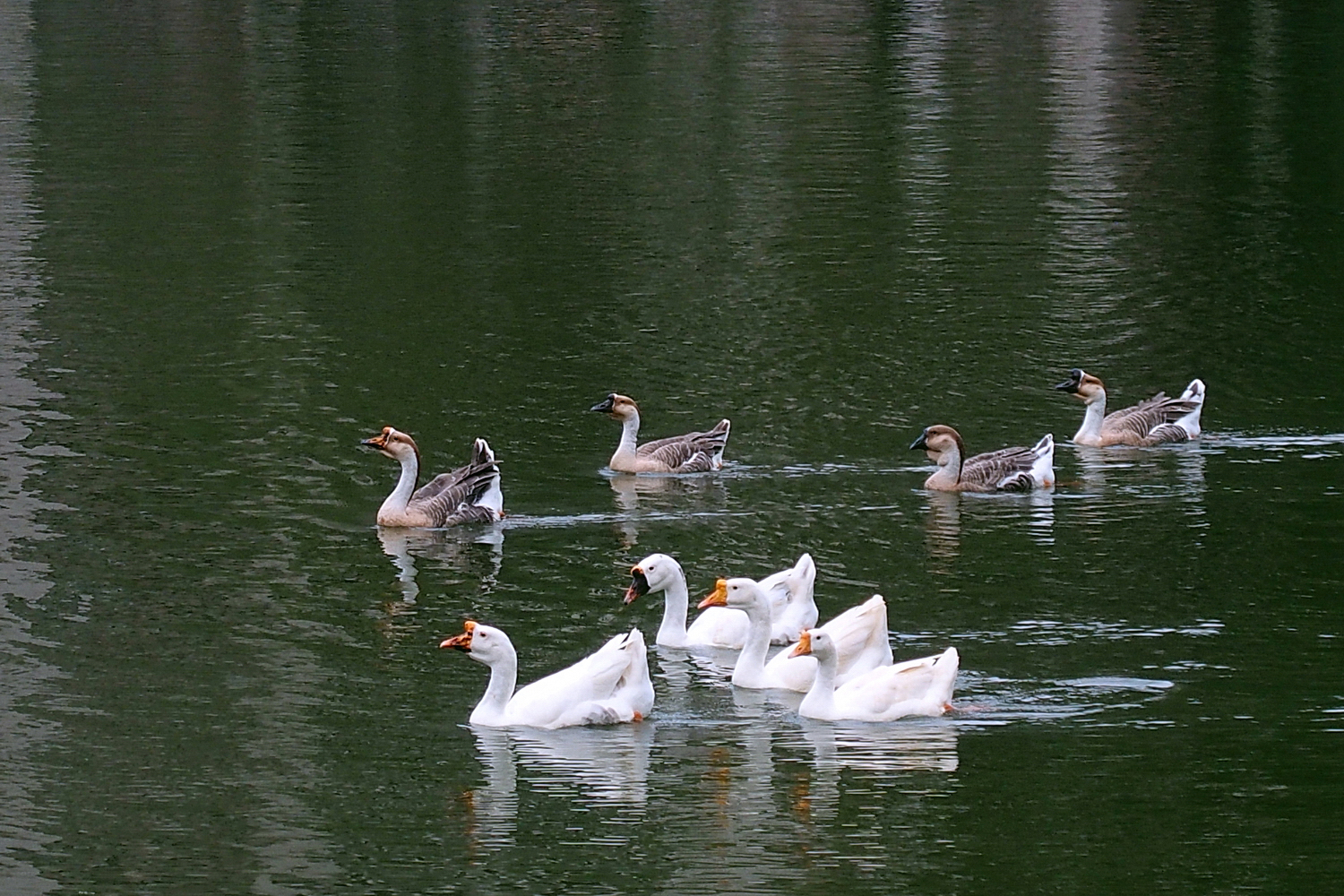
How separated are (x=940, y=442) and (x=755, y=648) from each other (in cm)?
695

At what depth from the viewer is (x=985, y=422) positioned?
2842 cm

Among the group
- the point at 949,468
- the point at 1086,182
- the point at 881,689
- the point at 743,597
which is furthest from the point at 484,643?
the point at 1086,182

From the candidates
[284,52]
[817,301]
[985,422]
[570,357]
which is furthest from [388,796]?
[284,52]

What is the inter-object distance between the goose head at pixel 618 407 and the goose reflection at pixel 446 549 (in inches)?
119

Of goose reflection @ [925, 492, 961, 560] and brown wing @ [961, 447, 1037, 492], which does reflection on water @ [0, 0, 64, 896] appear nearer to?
goose reflection @ [925, 492, 961, 560]

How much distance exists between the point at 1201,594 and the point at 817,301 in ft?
48.0

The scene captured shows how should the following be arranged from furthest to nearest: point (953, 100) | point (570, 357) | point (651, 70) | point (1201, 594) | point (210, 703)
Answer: point (651, 70) → point (953, 100) → point (570, 357) → point (1201, 594) → point (210, 703)

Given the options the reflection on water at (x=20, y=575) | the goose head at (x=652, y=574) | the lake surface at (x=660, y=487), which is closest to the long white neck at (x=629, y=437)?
the lake surface at (x=660, y=487)

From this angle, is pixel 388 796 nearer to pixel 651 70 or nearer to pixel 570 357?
pixel 570 357

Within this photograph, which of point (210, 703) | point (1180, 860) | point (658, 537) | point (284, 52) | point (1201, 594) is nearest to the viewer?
point (1180, 860)

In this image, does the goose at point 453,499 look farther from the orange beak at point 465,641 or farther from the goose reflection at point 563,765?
the goose reflection at point 563,765

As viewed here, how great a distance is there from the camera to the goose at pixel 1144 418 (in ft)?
90.9

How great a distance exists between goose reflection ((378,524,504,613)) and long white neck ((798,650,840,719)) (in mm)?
4831

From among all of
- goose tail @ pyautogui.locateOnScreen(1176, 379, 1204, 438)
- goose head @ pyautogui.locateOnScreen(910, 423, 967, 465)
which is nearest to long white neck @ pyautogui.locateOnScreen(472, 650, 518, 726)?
goose head @ pyautogui.locateOnScreen(910, 423, 967, 465)
